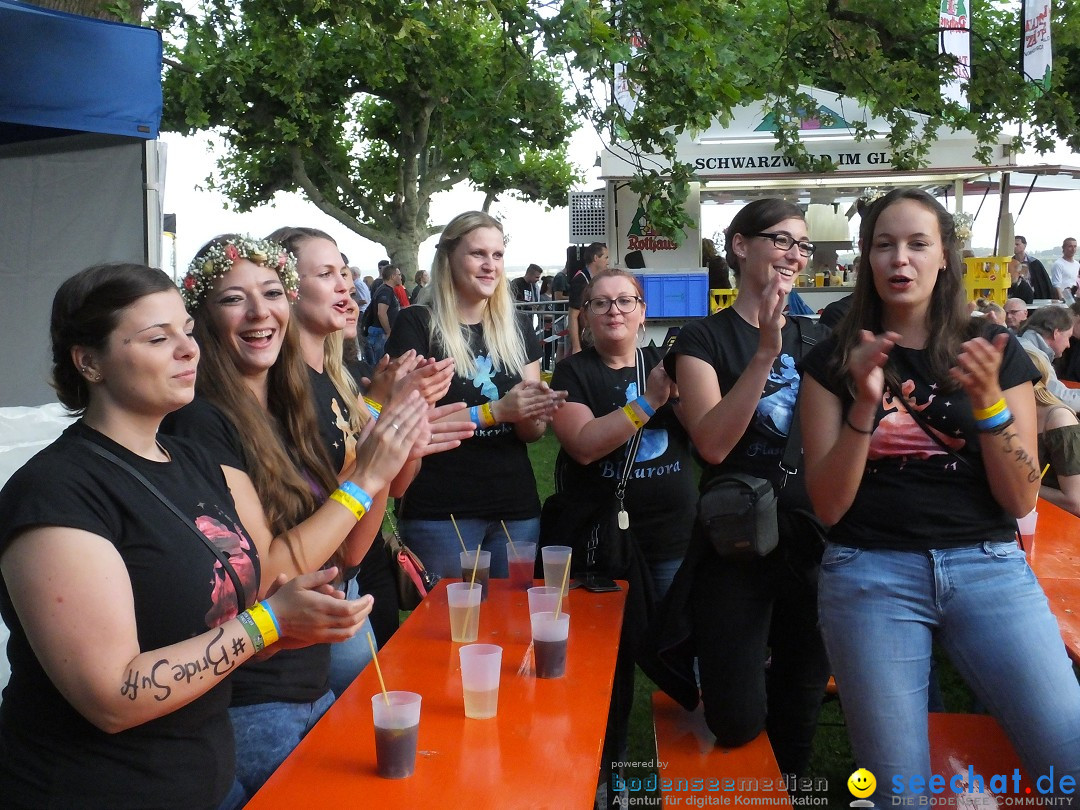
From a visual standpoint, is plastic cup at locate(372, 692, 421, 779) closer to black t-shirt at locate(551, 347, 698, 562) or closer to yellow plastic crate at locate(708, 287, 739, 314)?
black t-shirt at locate(551, 347, 698, 562)

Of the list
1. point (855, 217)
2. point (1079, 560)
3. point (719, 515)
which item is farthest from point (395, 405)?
point (855, 217)

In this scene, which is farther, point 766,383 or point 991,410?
point 766,383

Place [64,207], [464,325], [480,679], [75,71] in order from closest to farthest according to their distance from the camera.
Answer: [480,679]
[464,325]
[75,71]
[64,207]

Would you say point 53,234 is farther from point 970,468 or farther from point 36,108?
point 970,468

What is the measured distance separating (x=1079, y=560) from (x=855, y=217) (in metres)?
13.2

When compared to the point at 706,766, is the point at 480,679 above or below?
above

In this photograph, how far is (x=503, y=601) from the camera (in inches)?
113

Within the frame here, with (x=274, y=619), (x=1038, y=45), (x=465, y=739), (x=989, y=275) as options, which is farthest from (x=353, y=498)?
(x=989, y=275)

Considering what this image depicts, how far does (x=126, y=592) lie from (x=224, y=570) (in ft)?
0.80

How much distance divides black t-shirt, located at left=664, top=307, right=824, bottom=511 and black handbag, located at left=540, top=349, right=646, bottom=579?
1.04 feet

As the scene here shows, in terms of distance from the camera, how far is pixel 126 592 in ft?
5.26

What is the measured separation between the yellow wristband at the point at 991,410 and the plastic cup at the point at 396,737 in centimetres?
139

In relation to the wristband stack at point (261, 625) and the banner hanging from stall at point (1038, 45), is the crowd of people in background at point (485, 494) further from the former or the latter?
the banner hanging from stall at point (1038, 45)

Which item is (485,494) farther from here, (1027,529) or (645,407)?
(1027,529)
